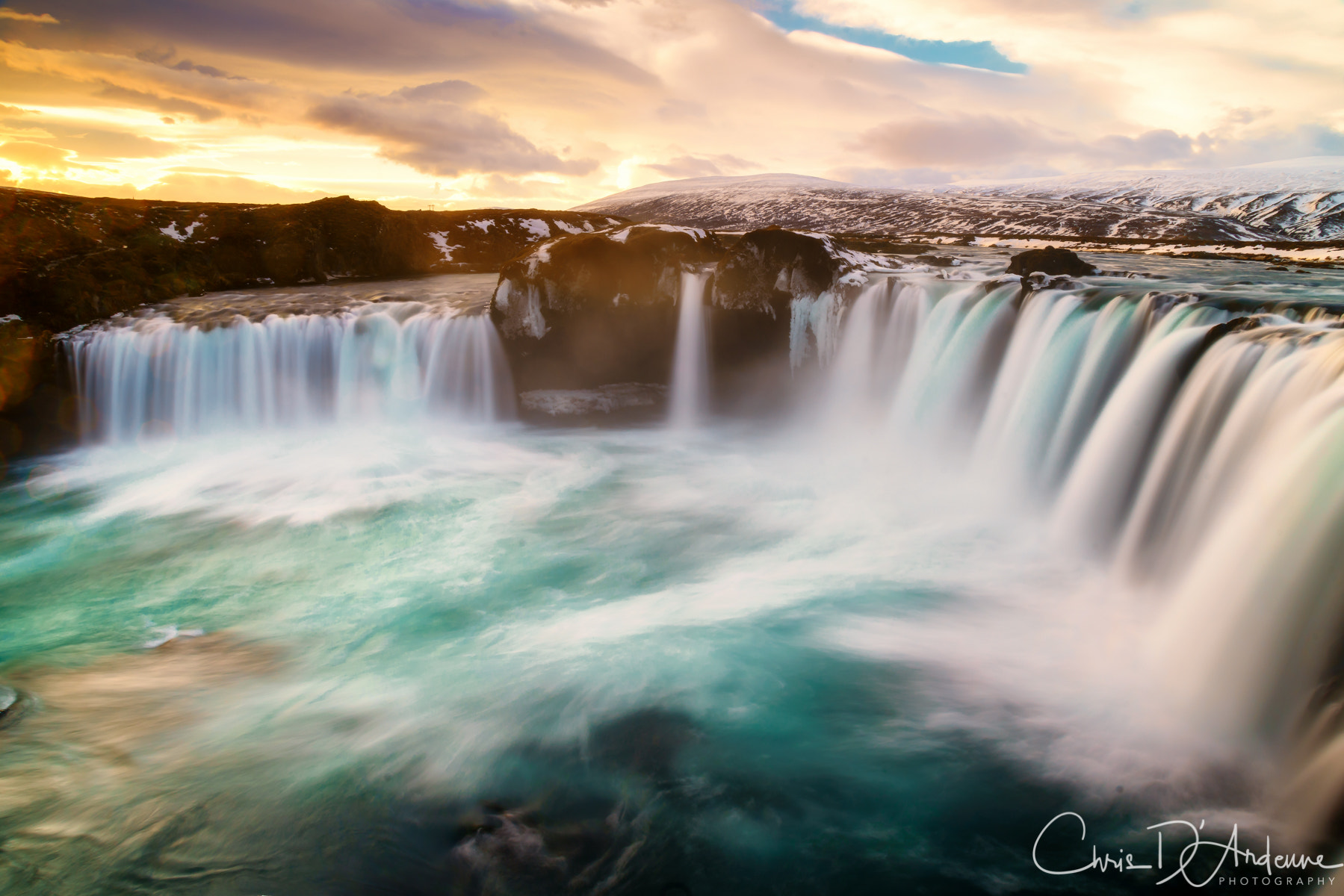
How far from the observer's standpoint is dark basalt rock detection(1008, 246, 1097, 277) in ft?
40.8

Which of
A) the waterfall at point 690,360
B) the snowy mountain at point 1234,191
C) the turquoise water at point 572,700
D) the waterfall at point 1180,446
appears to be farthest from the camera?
the snowy mountain at point 1234,191

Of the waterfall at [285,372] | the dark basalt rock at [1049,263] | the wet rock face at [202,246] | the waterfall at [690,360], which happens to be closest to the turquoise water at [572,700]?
the dark basalt rock at [1049,263]

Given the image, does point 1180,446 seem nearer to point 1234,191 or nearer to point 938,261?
point 938,261

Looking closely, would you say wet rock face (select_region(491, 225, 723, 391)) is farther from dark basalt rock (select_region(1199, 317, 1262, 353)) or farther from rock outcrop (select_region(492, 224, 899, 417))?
dark basalt rock (select_region(1199, 317, 1262, 353))

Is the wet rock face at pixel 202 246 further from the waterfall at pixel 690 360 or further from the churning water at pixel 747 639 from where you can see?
the waterfall at pixel 690 360

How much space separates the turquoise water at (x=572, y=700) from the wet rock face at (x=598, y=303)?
578cm

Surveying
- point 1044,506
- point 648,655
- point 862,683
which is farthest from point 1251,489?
point 648,655

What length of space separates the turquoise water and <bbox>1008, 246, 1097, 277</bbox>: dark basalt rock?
450 cm

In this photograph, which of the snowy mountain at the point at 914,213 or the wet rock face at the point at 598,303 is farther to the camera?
the snowy mountain at the point at 914,213

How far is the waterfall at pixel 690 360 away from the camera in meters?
16.2

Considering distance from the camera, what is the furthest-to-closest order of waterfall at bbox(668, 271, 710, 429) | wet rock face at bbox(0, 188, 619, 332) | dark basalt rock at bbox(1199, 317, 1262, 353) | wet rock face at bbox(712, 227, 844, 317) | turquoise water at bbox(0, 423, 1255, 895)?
wet rock face at bbox(0, 188, 619, 332)
waterfall at bbox(668, 271, 710, 429)
wet rock face at bbox(712, 227, 844, 317)
dark basalt rock at bbox(1199, 317, 1262, 353)
turquoise water at bbox(0, 423, 1255, 895)

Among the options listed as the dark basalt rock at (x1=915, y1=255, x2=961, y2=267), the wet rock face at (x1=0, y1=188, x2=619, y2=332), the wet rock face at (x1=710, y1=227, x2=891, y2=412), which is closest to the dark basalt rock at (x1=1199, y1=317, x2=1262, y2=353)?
the wet rock face at (x1=710, y1=227, x2=891, y2=412)

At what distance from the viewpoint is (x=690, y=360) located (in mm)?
16734

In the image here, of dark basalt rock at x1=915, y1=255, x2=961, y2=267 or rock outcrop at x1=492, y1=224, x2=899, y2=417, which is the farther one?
dark basalt rock at x1=915, y1=255, x2=961, y2=267
